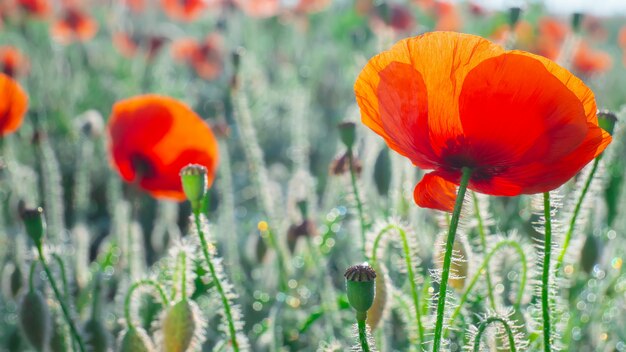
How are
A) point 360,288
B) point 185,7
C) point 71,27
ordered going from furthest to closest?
point 185,7
point 71,27
point 360,288

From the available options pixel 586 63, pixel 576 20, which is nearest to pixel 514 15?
pixel 576 20

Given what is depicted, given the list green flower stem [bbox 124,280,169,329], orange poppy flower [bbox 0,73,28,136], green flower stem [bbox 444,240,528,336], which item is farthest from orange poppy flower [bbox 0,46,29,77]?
green flower stem [bbox 444,240,528,336]

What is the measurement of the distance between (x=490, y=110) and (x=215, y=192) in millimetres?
2922

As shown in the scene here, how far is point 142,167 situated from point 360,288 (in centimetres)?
98

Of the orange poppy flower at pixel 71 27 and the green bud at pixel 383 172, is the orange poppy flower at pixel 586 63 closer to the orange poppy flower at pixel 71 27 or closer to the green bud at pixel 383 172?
the orange poppy flower at pixel 71 27

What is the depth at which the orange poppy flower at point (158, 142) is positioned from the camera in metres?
1.68

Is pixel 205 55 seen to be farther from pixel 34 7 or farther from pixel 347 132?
pixel 347 132

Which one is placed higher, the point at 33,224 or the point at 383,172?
the point at 383,172

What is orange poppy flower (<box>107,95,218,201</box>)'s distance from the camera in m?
1.68

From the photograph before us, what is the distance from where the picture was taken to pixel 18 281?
6.03 ft

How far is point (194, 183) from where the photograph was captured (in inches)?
41.7

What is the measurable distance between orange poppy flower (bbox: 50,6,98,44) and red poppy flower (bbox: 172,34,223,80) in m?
0.56

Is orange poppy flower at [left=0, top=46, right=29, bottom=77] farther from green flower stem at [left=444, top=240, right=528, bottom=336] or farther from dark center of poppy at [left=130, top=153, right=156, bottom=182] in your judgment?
green flower stem at [left=444, top=240, right=528, bottom=336]

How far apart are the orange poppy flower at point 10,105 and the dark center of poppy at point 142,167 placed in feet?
1.04
